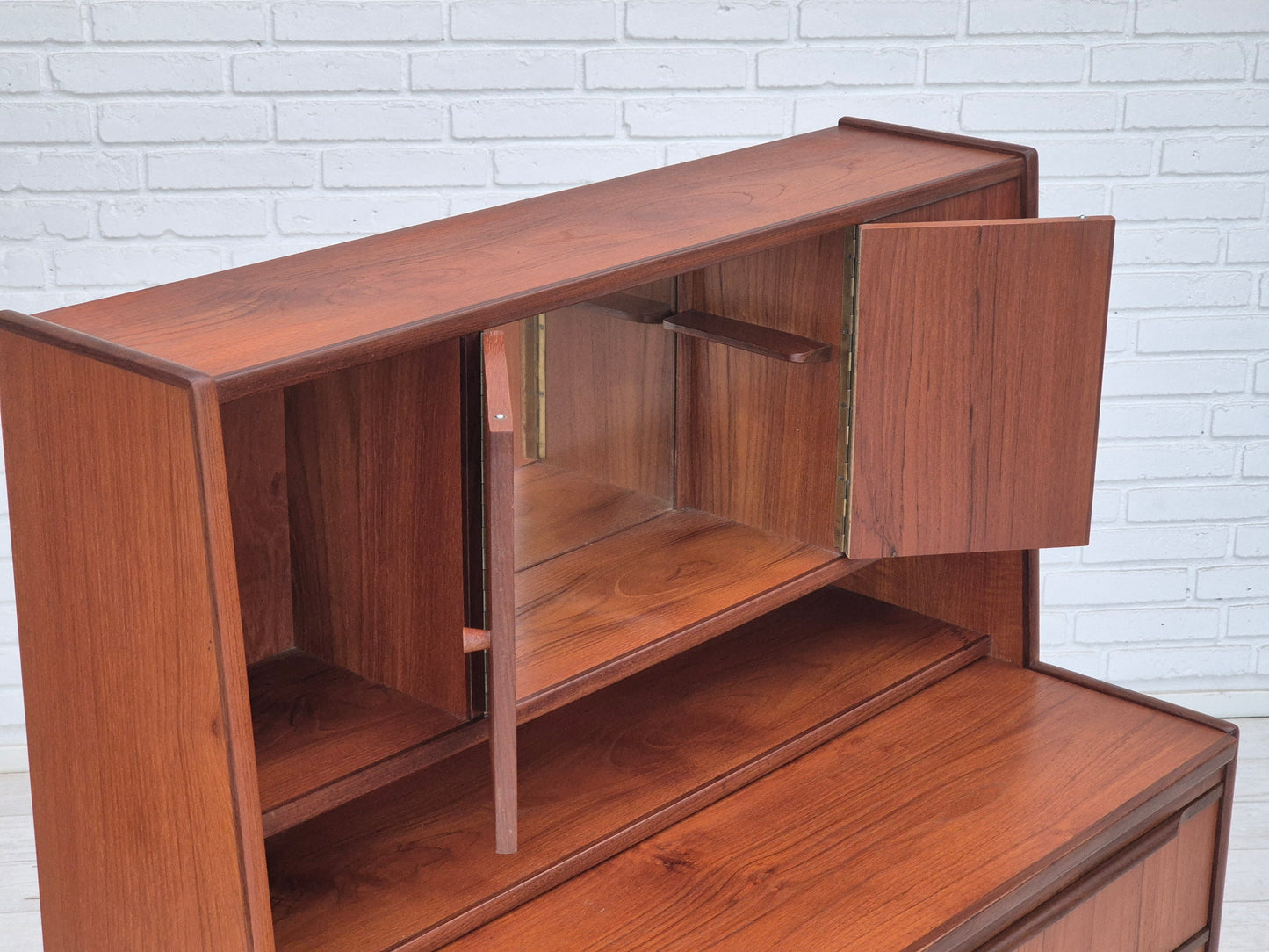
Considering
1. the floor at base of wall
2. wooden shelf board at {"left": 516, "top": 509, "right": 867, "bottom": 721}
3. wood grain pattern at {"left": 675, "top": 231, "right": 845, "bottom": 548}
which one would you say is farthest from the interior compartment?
the floor at base of wall

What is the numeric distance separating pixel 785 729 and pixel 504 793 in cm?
57

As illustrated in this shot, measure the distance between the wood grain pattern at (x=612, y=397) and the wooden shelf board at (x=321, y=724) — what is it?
465 millimetres

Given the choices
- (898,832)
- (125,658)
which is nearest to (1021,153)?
(898,832)

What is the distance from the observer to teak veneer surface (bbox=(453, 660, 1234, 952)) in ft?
4.52

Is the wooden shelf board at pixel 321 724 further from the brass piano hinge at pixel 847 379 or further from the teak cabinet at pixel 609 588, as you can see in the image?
the brass piano hinge at pixel 847 379

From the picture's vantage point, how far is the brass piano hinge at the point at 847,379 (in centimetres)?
155

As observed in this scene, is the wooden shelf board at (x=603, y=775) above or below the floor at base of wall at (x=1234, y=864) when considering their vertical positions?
above

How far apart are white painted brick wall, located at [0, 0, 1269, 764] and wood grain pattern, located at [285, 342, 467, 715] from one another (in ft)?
4.39

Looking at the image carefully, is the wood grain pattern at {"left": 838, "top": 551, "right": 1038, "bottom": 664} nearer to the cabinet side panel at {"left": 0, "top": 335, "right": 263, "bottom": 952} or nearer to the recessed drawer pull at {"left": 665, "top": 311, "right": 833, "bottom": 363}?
the recessed drawer pull at {"left": 665, "top": 311, "right": 833, "bottom": 363}

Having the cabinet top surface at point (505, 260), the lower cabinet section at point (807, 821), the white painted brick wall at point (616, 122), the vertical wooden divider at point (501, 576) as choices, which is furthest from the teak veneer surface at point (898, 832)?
the white painted brick wall at point (616, 122)

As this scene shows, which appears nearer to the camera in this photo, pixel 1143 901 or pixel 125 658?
pixel 125 658

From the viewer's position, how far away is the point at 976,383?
1628 mm

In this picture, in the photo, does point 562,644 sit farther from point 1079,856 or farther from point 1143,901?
point 1143,901

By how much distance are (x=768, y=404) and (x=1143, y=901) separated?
0.75 meters
